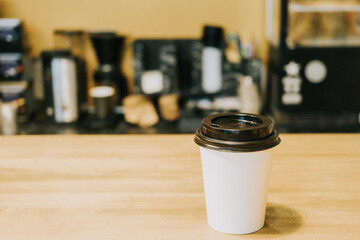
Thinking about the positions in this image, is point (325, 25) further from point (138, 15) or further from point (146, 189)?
point (146, 189)

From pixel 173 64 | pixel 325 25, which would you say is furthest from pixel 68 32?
pixel 325 25

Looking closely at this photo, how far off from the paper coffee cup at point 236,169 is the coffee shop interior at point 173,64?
8.17ft

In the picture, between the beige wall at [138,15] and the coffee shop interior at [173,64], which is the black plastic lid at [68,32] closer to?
the coffee shop interior at [173,64]

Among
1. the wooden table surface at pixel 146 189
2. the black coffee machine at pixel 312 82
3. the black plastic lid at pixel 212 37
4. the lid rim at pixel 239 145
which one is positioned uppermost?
the lid rim at pixel 239 145

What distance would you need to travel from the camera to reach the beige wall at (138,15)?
384 cm

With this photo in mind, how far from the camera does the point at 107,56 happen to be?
364cm

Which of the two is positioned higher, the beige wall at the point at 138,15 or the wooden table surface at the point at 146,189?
the beige wall at the point at 138,15

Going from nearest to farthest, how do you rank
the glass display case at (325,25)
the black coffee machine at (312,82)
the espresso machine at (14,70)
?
the black coffee machine at (312,82), the espresso machine at (14,70), the glass display case at (325,25)

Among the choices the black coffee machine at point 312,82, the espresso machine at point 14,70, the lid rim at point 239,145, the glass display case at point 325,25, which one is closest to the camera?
the lid rim at point 239,145

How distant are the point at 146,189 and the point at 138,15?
2947 millimetres

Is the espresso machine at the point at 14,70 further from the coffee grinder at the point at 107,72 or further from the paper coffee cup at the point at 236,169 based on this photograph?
the paper coffee cup at the point at 236,169

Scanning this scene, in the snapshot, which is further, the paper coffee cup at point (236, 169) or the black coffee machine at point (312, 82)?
the black coffee machine at point (312, 82)


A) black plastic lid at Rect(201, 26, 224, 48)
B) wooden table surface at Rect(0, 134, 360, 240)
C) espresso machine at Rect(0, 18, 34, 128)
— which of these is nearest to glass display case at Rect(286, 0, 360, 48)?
black plastic lid at Rect(201, 26, 224, 48)

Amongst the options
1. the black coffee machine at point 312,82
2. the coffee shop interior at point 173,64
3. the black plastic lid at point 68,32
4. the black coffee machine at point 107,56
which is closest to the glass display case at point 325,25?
the coffee shop interior at point 173,64
